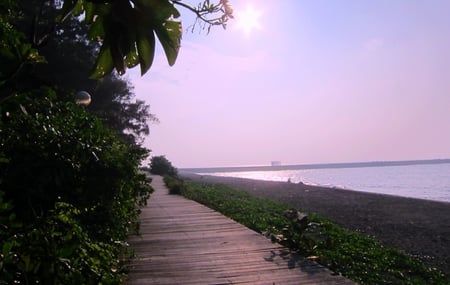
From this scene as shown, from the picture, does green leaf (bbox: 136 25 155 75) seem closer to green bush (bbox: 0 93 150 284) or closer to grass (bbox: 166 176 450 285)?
green bush (bbox: 0 93 150 284)

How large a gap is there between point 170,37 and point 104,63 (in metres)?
0.15

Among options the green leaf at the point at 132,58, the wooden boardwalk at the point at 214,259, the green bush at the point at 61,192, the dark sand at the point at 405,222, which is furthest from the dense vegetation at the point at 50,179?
the dark sand at the point at 405,222

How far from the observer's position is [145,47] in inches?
34.8

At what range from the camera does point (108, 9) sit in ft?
2.94

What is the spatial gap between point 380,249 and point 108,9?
27.6 feet

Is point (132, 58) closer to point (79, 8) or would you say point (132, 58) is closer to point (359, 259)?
point (79, 8)

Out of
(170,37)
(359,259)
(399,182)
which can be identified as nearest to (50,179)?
(170,37)

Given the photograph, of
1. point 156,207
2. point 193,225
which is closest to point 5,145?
point 193,225

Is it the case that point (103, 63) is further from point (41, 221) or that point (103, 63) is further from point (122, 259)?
point (122, 259)

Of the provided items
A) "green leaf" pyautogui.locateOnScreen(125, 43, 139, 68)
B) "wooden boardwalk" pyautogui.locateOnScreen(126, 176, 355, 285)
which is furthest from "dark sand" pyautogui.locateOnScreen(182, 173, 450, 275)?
"green leaf" pyautogui.locateOnScreen(125, 43, 139, 68)

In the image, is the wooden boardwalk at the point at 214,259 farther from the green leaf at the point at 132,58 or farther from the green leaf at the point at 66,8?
the green leaf at the point at 66,8

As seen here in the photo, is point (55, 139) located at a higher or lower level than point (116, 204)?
higher

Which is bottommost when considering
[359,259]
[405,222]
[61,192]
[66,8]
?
[405,222]

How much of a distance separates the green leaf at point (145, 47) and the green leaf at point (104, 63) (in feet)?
0.22
